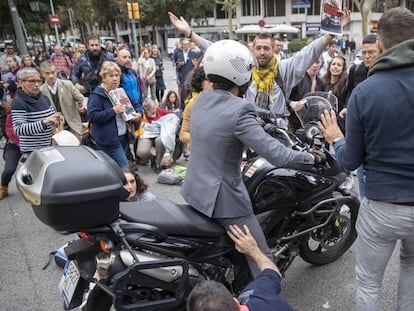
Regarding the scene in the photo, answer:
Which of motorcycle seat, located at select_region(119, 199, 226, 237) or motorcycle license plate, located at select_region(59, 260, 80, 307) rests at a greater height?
motorcycle seat, located at select_region(119, 199, 226, 237)

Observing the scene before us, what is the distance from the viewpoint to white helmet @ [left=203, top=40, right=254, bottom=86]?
6.80 ft

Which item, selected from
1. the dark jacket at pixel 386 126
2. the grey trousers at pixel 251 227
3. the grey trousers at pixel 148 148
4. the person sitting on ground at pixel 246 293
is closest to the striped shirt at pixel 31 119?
the grey trousers at pixel 148 148

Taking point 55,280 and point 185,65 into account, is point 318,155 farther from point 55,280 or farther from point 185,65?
point 185,65

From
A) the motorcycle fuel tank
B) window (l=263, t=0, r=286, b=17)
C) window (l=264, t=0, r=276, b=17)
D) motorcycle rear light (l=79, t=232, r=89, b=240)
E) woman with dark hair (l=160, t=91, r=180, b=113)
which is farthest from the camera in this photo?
window (l=264, t=0, r=276, b=17)

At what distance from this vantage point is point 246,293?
1.75 meters

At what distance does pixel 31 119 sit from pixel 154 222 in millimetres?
3126

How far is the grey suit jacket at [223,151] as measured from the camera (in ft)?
6.60

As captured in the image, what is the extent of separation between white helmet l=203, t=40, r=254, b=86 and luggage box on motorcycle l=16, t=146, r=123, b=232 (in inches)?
30.8

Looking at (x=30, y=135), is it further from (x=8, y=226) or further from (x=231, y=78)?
(x=231, y=78)

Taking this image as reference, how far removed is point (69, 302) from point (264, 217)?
132 cm

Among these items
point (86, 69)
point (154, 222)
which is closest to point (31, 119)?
point (154, 222)

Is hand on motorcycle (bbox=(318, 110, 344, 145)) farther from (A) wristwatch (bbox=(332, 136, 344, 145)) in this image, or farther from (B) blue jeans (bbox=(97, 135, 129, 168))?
(B) blue jeans (bbox=(97, 135, 129, 168))

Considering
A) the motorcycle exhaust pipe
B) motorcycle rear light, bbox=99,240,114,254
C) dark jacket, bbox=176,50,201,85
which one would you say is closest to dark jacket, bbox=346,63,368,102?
the motorcycle exhaust pipe

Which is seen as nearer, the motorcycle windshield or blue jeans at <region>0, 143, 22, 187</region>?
the motorcycle windshield
